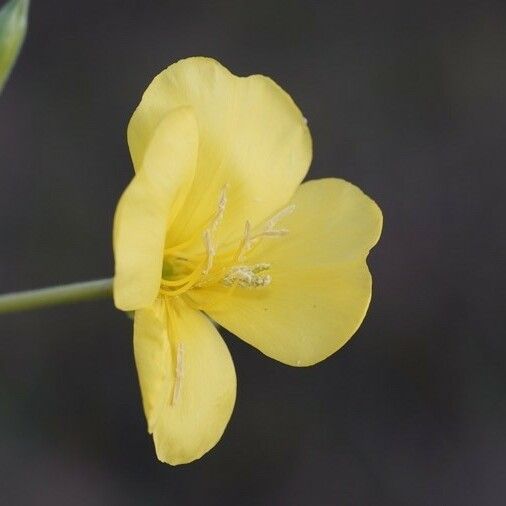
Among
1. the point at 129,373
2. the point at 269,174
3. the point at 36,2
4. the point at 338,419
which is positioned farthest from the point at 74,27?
the point at 269,174

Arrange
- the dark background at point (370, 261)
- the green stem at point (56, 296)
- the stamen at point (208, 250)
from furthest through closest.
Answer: the dark background at point (370, 261) < the stamen at point (208, 250) < the green stem at point (56, 296)

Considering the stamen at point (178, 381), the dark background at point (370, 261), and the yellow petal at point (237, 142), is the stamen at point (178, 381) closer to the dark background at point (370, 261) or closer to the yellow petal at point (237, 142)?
the yellow petal at point (237, 142)

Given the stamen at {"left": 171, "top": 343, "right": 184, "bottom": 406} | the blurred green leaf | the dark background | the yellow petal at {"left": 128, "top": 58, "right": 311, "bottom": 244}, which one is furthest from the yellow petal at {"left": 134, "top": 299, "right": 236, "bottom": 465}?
the dark background

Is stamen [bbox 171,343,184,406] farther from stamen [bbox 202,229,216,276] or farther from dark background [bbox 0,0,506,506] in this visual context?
dark background [bbox 0,0,506,506]

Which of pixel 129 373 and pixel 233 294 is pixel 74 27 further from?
pixel 233 294

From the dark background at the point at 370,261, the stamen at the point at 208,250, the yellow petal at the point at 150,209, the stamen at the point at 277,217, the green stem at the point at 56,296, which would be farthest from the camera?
the dark background at the point at 370,261

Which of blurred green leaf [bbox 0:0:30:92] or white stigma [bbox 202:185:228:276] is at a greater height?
blurred green leaf [bbox 0:0:30:92]

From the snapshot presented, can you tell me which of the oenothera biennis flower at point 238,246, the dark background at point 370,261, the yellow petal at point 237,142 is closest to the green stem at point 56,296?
the oenothera biennis flower at point 238,246

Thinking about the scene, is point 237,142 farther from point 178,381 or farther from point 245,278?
point 178,381
